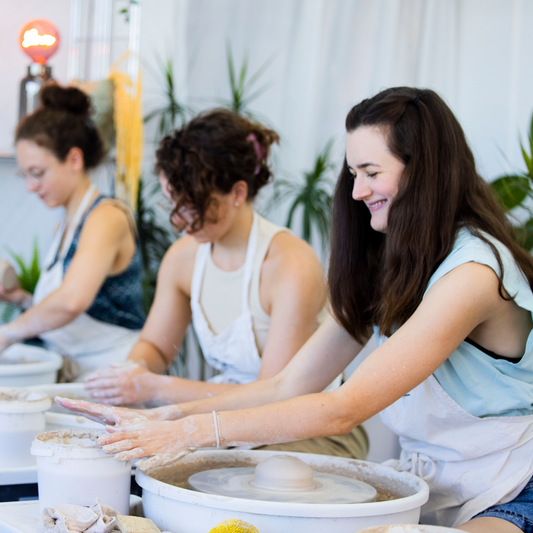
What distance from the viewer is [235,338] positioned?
1.63 m

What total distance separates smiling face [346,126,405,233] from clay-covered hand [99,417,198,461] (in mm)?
524

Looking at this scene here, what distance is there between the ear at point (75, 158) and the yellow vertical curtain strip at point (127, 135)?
560 mm

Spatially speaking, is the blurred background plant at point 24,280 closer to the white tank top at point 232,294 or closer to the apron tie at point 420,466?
the white tank top at point 232,294

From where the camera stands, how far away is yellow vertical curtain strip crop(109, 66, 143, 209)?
270 cm

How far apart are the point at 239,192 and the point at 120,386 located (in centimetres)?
61

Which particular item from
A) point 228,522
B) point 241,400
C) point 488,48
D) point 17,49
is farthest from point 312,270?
point 17,49

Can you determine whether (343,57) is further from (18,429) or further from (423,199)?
(18,429)

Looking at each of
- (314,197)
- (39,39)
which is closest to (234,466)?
(314,197)

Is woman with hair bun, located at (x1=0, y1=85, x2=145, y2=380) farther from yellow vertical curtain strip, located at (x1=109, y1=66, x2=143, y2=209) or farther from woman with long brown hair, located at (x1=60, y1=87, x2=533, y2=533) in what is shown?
woman with long brown hair, located at (x1=60, y1=87, x2=533, y2=533)

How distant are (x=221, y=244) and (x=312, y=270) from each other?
295mm

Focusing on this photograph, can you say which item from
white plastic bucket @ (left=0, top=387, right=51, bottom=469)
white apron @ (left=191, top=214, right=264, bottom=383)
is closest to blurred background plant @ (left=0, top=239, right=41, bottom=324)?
white apron @ (left=191, top=214, right=264, bottom=383)

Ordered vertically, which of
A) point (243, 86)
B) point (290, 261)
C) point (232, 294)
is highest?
point (243, 86)

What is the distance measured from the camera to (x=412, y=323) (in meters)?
0.97

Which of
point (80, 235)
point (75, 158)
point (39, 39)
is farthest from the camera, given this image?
point (39, 39)
